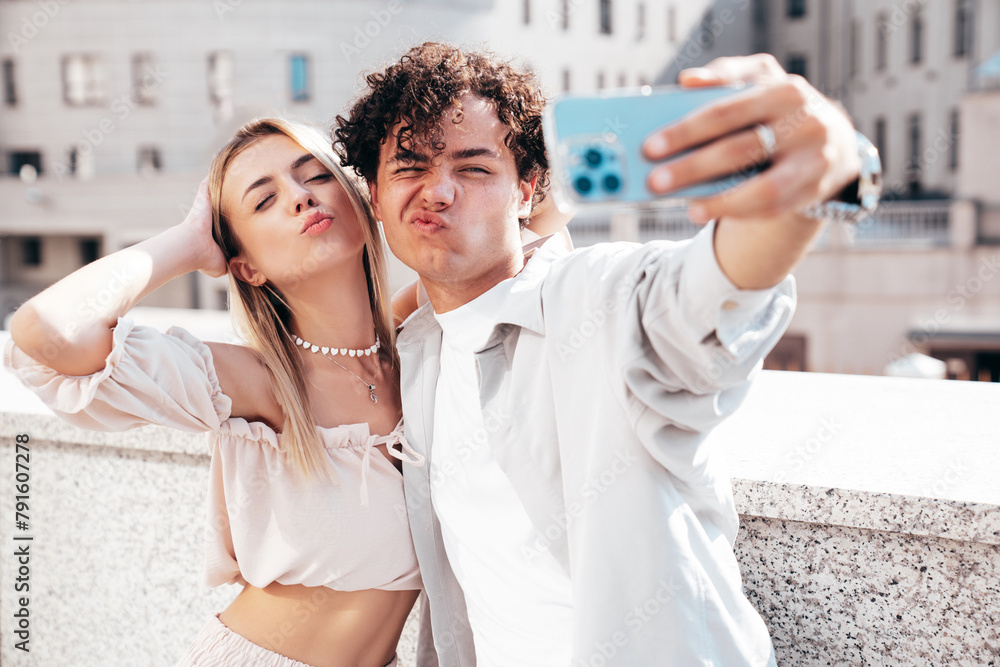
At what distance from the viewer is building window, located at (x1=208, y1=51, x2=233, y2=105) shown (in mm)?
26125

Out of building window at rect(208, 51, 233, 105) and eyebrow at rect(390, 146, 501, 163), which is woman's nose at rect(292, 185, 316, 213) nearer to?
eyebrow at rect(390, 146, 501, 163)

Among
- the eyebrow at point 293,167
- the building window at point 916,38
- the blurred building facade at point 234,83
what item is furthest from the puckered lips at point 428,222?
the building window at point 916,38

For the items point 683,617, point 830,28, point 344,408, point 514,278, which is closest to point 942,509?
point 683,617

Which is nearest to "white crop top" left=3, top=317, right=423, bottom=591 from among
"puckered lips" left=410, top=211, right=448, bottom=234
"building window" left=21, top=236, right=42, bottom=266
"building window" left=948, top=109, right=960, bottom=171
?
"puckered lips" left=410, top=211, right=448, bottom=234

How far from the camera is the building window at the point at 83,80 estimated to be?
86.0 ft

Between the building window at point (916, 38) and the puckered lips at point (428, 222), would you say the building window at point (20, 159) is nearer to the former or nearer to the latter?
the building window at point (916, 38)

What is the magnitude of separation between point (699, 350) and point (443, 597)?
3.19ft

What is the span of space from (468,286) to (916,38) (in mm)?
30251

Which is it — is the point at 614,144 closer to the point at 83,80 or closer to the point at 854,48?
the point at 83,80

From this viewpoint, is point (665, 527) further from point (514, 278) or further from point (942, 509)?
point (514, 278)

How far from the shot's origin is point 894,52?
89.5 feet

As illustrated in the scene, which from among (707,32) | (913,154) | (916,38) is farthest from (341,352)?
(707,32)

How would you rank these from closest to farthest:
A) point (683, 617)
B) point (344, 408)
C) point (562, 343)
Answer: point (683, 617) < point (562, 343) < point (344, 408)

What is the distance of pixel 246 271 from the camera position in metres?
1.99
